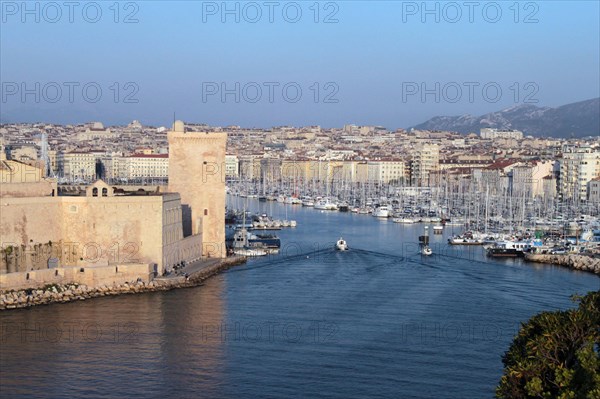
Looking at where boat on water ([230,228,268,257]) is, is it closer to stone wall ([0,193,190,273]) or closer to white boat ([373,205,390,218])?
stone wall ([0,193,190,273])

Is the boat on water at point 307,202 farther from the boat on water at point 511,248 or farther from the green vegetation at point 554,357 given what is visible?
the green vegetation at point 554,357

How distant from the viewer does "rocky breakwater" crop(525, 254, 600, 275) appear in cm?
1808

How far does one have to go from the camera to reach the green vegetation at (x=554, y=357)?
6.46 meters

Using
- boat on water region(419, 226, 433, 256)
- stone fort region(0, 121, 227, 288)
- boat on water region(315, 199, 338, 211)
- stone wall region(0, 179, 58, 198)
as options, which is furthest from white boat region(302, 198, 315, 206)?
stone wall region(0, 179, 58, 198)

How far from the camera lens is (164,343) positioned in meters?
10.8

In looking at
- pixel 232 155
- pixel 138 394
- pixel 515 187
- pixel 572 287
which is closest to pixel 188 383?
pixel 138 394

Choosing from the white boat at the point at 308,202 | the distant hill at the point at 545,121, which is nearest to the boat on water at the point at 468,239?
the white boat at the point at 308,202

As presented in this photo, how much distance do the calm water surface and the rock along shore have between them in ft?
0.77

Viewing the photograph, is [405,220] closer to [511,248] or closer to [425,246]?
Answer: [425,246]

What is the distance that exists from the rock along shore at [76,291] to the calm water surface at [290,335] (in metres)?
0.23

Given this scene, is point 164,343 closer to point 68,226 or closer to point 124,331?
point 124,331

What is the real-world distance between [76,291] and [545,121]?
10248cm

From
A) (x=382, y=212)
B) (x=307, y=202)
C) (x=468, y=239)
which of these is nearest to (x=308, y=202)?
(x=307, y=202)

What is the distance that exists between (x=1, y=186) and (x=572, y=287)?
27.3 ft
